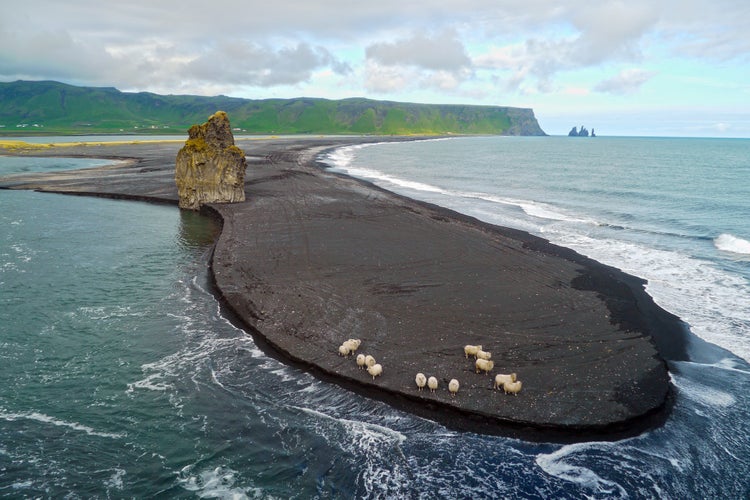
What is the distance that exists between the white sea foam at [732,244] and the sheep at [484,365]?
1359 inches

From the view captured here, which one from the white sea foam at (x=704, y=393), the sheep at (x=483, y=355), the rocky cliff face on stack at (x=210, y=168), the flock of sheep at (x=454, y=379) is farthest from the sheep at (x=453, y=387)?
the rocky cliff face on stack at (x=210, y=168)

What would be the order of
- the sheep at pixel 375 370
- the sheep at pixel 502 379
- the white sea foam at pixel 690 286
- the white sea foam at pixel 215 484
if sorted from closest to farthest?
the white sea foam at pixel 215 484, the sheep at pixel 502 379, the sheep at pixel 375 370, the white sea foam at pixel 690 286

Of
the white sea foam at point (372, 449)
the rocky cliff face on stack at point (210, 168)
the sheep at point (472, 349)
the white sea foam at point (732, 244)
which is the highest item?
the rocky cliff face on stack at point (210, 168)

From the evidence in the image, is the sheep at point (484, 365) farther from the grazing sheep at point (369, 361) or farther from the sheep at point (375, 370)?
the grazing sheep at point (369, 361)

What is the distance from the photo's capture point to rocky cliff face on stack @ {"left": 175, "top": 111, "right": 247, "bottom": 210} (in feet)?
174

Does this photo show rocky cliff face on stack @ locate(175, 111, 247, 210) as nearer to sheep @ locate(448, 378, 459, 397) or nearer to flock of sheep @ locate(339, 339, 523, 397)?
flock of sheep @ locate(339, 339, 523, 397)

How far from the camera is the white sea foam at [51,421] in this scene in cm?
1597

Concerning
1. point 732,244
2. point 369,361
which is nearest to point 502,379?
point 369,361

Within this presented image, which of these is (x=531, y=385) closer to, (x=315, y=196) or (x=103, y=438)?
(x=103, y=438)

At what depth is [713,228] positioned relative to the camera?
4841cm

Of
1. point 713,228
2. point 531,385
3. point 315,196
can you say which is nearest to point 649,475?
point 531,385

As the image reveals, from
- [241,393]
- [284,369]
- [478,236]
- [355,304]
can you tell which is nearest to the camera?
[241,393]

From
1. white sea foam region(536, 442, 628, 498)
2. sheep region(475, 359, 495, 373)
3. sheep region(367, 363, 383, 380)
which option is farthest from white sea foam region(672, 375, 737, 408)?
sheep region(367, 363, 383, 380)

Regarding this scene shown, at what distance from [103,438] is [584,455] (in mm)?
16853
